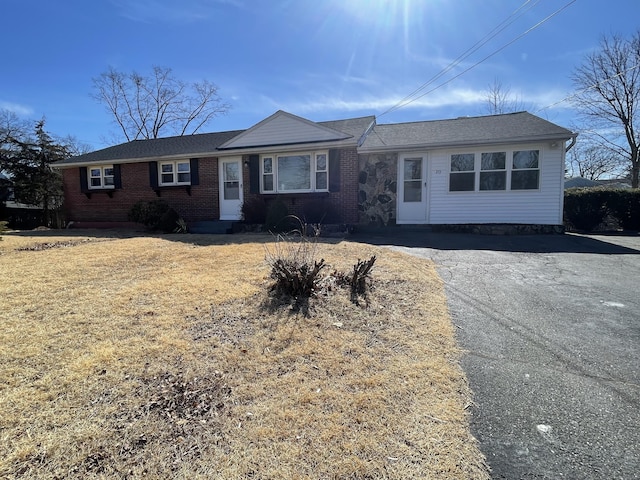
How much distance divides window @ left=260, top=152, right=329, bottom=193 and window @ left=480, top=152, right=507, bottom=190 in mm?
5082

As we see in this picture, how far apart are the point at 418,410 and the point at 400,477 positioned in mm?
582

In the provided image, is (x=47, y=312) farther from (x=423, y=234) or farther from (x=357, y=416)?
(x=423, y=234)

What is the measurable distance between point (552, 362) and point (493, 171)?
9.11m

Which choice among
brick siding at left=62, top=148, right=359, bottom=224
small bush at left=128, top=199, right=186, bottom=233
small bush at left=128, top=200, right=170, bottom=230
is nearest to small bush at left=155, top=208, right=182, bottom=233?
small bush at left=128, top=199, right=186, bottom=233

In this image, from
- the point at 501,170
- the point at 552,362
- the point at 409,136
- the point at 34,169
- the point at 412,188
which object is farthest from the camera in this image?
the point at 34,169

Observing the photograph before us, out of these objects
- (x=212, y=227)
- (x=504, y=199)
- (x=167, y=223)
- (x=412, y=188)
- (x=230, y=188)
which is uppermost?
(x=230, y=188)

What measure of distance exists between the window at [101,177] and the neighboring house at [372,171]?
384mm

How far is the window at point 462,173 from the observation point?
10.8m

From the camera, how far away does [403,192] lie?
1143 centimetres

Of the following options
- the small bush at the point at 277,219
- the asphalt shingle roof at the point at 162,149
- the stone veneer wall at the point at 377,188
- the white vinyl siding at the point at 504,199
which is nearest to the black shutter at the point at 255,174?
the asphalt shingle roof at the point at 162,149

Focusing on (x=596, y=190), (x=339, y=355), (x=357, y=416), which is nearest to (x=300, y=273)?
(x=339, y=355)

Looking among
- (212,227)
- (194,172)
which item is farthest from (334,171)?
(194,172)

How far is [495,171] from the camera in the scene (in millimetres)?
10594

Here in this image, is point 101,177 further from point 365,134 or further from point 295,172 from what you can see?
point 365,134
